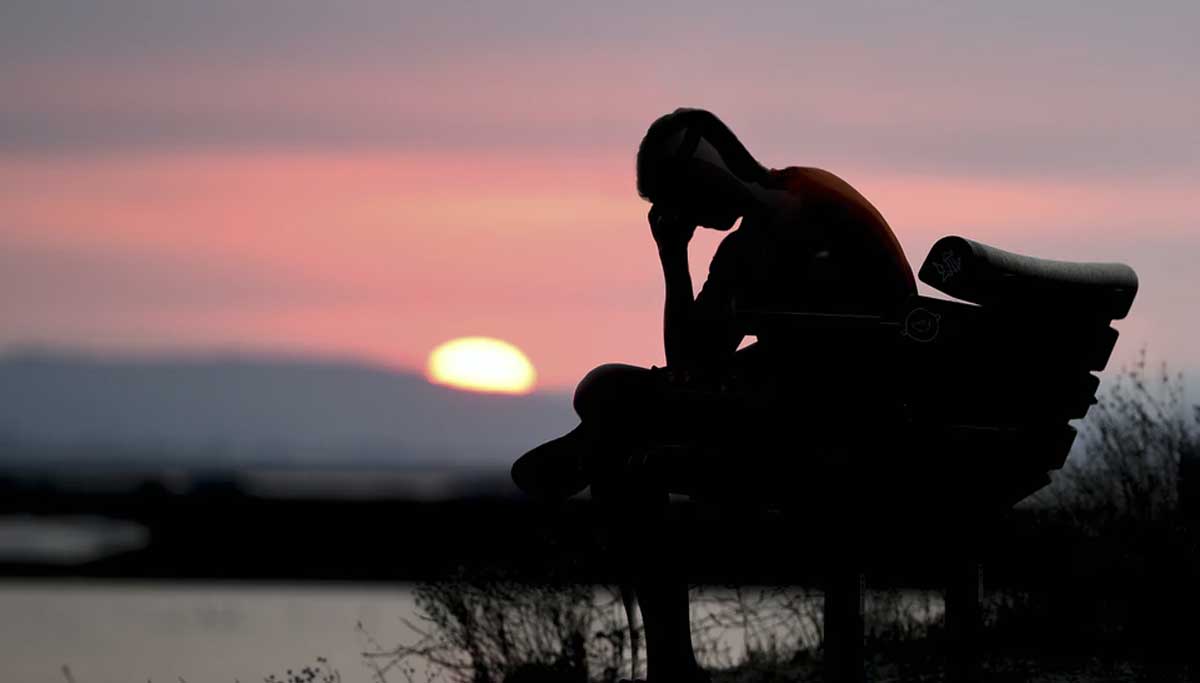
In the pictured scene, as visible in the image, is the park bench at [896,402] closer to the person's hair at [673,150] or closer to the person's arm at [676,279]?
the person's arm at [676,279]

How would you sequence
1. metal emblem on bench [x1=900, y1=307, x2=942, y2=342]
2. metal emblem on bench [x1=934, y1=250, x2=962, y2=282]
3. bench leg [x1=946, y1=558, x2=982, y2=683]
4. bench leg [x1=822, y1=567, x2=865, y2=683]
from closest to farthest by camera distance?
metal emblem on bench [x1=934, y1=250, x2=962, y2=282], metal emblem on bench [x1=900, y1=307, x2=942, y2=342], bench leg [x1=822, y1=567, x2=865, y2=683], bench leg [x1=946, y1=558, x2=982, y2=683]

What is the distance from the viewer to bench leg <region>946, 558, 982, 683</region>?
7051 mm

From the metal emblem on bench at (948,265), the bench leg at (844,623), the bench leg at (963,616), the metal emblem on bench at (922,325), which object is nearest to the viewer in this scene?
the metal emblem on bench at (948,265)

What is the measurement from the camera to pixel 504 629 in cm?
1017

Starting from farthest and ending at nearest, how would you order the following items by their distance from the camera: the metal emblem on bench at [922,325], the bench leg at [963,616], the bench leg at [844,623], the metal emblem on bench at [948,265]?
the bench leg at [963,616] < the bench leg at [844,623] < the metal emblem on bench at [922,325] < the metal emblem on bench at [948,265]

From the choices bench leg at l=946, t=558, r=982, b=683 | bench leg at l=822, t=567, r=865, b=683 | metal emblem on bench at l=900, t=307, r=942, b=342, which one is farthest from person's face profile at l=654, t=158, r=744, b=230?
bench leg at l=946, t=558, r=982, b=683

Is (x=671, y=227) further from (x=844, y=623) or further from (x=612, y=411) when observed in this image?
(x=844, y=623)

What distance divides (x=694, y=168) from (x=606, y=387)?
82 centimetres

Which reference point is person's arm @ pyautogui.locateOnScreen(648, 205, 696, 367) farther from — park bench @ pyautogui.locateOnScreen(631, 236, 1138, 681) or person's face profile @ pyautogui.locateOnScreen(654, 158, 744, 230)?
park bench @ pyautogui.locateOnScreen(631, 236, 1138, 681)

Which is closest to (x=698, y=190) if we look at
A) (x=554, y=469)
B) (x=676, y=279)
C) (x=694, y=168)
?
(x=694, y=168)

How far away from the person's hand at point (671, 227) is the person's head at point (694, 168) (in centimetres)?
2

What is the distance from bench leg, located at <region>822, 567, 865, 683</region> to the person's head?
1.35m

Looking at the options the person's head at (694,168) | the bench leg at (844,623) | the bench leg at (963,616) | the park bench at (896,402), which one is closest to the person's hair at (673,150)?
the person's head at (694,168)

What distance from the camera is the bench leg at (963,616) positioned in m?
7.05
